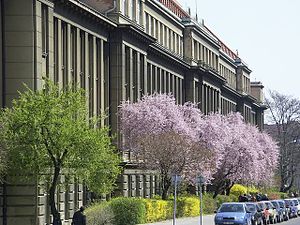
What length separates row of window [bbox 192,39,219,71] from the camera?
105m

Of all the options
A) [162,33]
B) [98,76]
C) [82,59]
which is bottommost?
[98,76]

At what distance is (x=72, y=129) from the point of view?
138ft

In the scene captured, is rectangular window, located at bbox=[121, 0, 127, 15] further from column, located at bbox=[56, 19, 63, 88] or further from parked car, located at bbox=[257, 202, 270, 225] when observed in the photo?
parked car, located at bbox=[257, 202, 270, 225]

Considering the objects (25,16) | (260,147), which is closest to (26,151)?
(25,16)

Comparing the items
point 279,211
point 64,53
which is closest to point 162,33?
point 279,211

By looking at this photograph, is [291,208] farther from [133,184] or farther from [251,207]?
[251,207]

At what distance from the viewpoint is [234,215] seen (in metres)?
50.1

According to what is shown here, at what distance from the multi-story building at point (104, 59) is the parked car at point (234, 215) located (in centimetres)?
957

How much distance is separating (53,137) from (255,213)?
16.3 m

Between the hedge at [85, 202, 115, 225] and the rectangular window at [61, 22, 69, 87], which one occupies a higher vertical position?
the rectangular window at [61, 22, 69, 87]

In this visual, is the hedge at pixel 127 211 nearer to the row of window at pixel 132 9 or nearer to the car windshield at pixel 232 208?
the car windshield at pixel 232 208

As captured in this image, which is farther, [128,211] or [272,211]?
[272,211]

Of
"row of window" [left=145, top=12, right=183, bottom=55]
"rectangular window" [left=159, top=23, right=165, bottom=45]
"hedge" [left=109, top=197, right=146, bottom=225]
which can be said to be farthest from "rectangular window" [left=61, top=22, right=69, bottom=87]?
"rectangular window" [left=159, top=23, right=165, bottom=45]

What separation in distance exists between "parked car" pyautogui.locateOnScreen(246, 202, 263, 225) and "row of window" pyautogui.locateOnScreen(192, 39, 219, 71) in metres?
49.6
